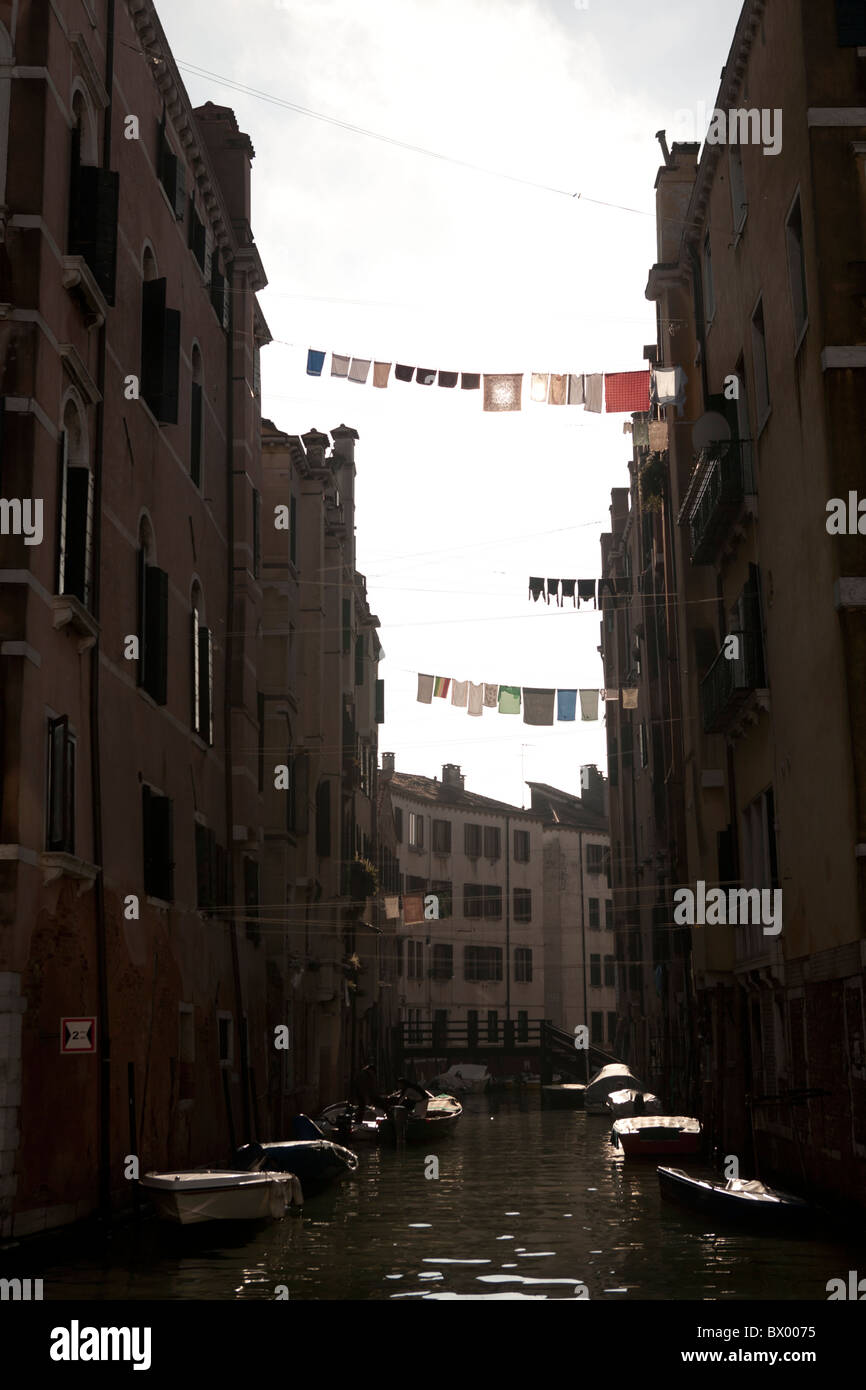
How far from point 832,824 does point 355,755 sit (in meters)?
26.9

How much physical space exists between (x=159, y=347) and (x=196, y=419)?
3.90 metres

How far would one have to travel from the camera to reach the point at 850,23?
16703 millimetres

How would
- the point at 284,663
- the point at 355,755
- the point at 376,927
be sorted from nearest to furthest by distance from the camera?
the point at 284,663
the point at 355,755
the point at 376,927

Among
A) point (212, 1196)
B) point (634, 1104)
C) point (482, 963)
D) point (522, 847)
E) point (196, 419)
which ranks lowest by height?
point (634, 1104)

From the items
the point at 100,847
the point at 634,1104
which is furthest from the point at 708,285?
the point at 634,1104

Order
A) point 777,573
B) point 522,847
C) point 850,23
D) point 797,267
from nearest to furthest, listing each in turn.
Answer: point 850,23, point 797,267, point 777,573, point 522,847

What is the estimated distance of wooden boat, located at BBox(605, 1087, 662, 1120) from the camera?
34906mm

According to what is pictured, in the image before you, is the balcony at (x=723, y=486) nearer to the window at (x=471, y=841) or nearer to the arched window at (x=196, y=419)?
the arched window at (x=196, y=419)

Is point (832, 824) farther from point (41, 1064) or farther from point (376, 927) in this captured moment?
point (376, 927)

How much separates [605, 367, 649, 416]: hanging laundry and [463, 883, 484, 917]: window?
50947 mm

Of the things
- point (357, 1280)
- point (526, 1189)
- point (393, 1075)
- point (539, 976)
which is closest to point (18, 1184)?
point (357, 1280)

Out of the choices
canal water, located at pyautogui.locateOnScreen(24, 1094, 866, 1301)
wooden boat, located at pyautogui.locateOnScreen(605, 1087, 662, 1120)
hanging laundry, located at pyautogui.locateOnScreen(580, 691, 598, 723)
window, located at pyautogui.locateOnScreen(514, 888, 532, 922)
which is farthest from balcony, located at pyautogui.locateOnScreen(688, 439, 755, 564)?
window, located at pyautogui.locateOnScreen(514, 888, 532, 922)

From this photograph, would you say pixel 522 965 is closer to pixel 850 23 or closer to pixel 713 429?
pixel 713 429

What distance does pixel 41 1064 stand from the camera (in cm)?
1502
